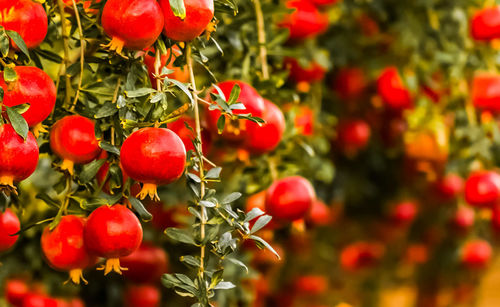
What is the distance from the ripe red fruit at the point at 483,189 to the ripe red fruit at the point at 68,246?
3.05 ft

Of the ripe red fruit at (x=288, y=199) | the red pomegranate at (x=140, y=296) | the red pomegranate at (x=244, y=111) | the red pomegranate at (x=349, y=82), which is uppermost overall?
the red pomegranate at (x=244, y=111)

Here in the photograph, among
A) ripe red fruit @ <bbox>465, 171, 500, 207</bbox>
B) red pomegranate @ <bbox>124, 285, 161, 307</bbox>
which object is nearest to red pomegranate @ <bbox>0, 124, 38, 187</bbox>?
red pomegranate @ <bbox>124, 285, 161, 307</bbox>

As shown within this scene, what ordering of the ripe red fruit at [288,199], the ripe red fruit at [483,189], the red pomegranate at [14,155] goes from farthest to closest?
the ripe red fruit at [483,189], the ripe red fruit at [288,199], the red pomegranate at [14,155]

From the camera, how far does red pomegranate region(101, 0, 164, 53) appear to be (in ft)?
2.38

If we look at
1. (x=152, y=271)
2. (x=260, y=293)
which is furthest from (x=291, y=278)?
(x=152, y=271)

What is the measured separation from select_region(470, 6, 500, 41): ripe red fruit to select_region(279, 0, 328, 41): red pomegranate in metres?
0.38

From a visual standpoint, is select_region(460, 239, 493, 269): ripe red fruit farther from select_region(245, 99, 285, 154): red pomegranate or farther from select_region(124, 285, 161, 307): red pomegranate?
select_region(245, 99, 285, 154): red pomegranate

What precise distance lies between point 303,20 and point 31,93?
70cm

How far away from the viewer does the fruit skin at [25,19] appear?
2.40ft

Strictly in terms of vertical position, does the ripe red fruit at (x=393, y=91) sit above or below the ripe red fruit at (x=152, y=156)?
below

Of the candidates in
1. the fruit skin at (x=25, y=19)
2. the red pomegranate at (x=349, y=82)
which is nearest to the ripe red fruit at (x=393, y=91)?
the red pomegranate at (x=349, y=82)

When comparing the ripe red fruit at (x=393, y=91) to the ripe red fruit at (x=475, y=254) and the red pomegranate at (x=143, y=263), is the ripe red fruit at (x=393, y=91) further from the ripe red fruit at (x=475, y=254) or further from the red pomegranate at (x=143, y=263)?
the red pomegranate at (x=143, y=263)

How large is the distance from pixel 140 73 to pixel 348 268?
1590mm

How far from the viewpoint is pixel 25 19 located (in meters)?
0.74
